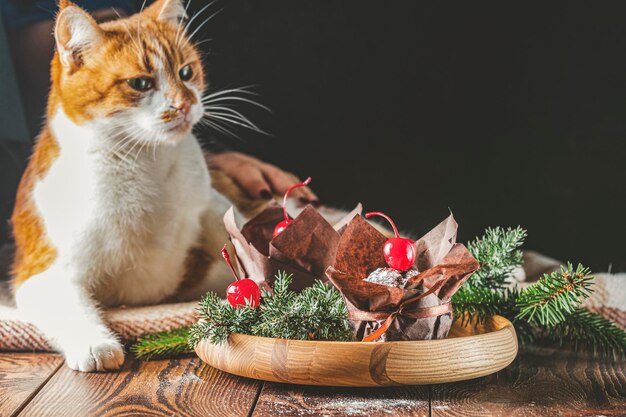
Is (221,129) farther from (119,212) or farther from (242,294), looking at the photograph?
(242,294)

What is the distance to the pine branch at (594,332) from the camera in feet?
3.31

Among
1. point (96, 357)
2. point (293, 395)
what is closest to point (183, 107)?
point (96, 357)

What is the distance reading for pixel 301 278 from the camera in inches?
38.2

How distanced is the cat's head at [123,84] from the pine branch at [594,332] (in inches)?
27.5

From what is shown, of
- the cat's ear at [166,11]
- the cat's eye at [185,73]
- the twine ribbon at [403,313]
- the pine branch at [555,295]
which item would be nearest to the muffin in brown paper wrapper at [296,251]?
the twine ribbon at [403,313]

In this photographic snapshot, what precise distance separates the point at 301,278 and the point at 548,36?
899mm

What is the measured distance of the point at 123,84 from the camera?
3.89 ft

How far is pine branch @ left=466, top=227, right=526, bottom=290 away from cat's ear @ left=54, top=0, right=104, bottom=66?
28.0 inches

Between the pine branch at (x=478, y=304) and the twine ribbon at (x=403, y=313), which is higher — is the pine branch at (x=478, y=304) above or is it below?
below

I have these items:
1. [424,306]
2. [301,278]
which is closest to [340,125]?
[301,278]

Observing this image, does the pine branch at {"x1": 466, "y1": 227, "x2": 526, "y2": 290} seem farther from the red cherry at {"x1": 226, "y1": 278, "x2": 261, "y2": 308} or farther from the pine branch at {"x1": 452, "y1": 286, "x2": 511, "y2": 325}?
the red cherry at {"x1": 226, "y1": 278, "x2": 261, "y2": 308}

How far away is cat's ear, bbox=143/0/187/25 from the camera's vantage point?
50.9 inches

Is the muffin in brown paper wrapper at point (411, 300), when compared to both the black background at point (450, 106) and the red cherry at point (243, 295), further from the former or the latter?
the black background at point (450, 106)

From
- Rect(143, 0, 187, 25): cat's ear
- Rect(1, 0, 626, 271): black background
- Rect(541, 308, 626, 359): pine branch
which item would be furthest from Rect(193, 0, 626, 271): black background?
Rect(541, 308, 626, 359): pine branch
